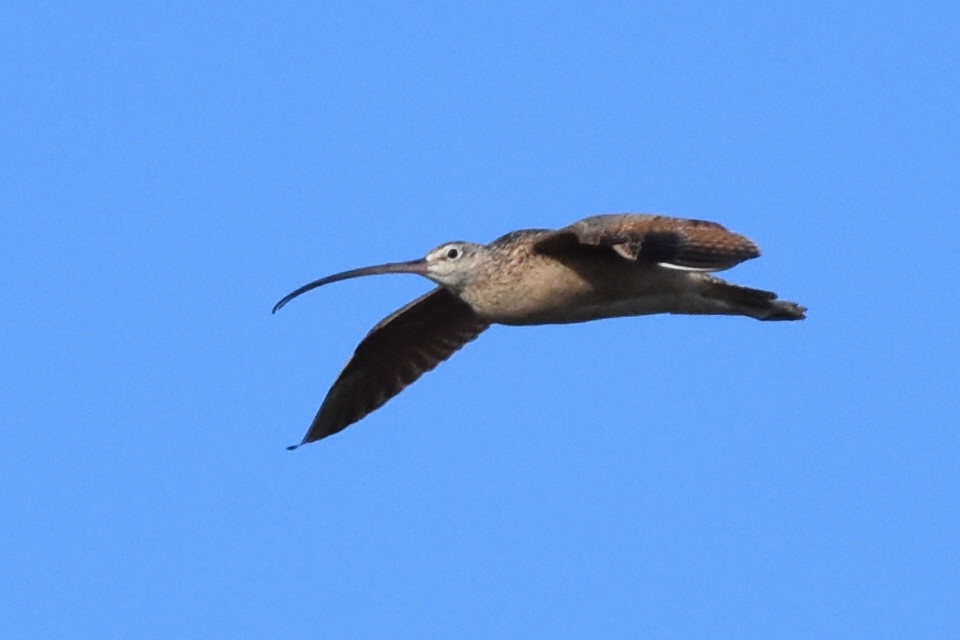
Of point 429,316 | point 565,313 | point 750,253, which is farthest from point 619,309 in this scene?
point 429,316

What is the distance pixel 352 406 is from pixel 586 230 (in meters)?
4.71

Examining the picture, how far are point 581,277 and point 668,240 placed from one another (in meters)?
1.19

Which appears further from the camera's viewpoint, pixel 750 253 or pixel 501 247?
pixel 501 247

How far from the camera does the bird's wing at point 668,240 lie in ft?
52.1

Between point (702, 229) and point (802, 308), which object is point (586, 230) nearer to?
point (702, 229)

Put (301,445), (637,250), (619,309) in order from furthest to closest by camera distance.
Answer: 1. (301,445)
2. (619,309)
3. (637,250)

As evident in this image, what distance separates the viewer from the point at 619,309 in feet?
56.4

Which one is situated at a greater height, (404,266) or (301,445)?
(404,266)

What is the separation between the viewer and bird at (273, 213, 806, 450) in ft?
52.5

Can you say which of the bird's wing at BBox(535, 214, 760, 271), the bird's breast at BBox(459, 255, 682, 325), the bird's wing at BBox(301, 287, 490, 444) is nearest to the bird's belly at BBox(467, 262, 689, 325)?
the bird's breast at BBox(459, 255, 682, 325)

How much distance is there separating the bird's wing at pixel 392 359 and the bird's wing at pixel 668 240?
11.9 feet

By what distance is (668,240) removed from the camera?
16.0 m

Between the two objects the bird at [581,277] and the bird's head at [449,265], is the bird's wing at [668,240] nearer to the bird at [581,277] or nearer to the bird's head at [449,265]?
the bird at [581,277]

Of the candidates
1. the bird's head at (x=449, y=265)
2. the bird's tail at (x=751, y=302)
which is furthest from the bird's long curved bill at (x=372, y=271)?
the bird's tail at (x=751, y=302)
